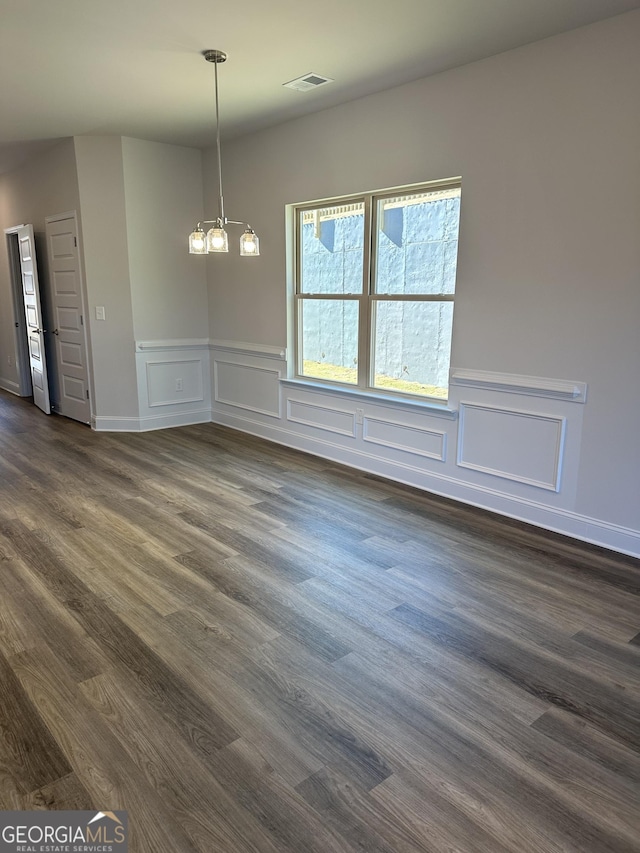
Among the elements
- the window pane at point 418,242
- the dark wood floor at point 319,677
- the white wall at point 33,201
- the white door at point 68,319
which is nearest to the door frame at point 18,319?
the white wall at point 33,201

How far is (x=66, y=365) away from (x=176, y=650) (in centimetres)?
489

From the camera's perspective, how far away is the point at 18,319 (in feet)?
24.4

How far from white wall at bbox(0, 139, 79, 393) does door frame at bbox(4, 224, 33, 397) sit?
145 millimetres

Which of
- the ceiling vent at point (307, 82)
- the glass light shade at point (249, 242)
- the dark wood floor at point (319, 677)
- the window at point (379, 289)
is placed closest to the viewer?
the dark wood floor at point (319, 677)

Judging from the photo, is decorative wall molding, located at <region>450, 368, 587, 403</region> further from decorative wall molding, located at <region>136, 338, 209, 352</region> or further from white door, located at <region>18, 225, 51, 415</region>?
white door, located at <region>18, 225, 51, 415</region>

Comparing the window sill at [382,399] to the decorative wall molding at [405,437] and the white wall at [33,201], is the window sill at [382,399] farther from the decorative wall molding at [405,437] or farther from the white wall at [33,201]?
the white wall at [33,201]

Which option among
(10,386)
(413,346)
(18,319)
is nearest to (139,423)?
(18,319)

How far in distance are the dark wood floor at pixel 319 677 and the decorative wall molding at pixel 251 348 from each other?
76.5 inches

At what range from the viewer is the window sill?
4043 millimetres

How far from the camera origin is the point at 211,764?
5.82 ft

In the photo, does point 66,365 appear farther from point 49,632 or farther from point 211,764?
point 211,764

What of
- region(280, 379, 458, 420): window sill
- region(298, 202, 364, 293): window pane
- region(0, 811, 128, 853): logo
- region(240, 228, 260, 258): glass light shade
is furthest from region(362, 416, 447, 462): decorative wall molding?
region(0, 811, 128, 853): logo

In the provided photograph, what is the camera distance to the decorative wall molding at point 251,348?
17.6 ft

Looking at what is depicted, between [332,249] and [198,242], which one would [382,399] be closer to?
[332,249]
